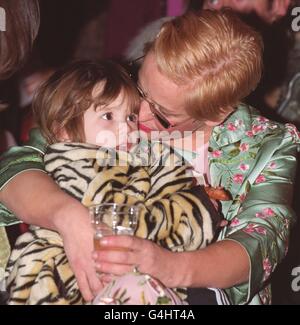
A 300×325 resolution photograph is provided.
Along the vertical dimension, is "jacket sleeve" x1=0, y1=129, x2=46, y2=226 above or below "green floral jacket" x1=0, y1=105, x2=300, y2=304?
above

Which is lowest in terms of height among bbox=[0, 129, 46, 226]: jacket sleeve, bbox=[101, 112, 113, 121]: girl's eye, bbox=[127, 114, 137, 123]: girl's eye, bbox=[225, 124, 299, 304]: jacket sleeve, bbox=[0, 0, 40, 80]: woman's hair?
bbox=[225, 124, 299, 304]: jacket sleeve

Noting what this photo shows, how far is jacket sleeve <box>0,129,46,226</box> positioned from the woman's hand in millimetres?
401

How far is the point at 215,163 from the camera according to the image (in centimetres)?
180

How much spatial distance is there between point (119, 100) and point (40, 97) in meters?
0.22

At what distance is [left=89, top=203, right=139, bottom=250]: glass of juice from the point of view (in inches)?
52.1

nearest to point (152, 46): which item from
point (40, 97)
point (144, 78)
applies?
point (144, 78)

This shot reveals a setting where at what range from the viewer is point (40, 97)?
5.63 feet

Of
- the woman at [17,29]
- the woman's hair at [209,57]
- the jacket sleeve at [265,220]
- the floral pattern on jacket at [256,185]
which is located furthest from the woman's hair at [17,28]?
the jacket sleeve at [265,220]

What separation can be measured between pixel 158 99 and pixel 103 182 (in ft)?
1.02

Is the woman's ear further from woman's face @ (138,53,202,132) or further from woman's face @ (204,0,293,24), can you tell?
woman's face @ (204,0,293,24)

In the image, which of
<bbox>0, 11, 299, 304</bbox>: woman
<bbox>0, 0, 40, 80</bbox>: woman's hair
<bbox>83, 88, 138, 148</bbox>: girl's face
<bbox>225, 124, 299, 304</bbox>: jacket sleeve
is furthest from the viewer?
<bbox>0, 0, 40, 80</bbox>: woman's hair

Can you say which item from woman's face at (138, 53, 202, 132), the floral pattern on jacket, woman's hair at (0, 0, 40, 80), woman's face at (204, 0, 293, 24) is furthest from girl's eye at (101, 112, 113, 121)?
woman's face at (204, 0, 293, 24)

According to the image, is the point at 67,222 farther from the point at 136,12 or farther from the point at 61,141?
the point at 136,12

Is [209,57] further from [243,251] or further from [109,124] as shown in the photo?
[243,251]
